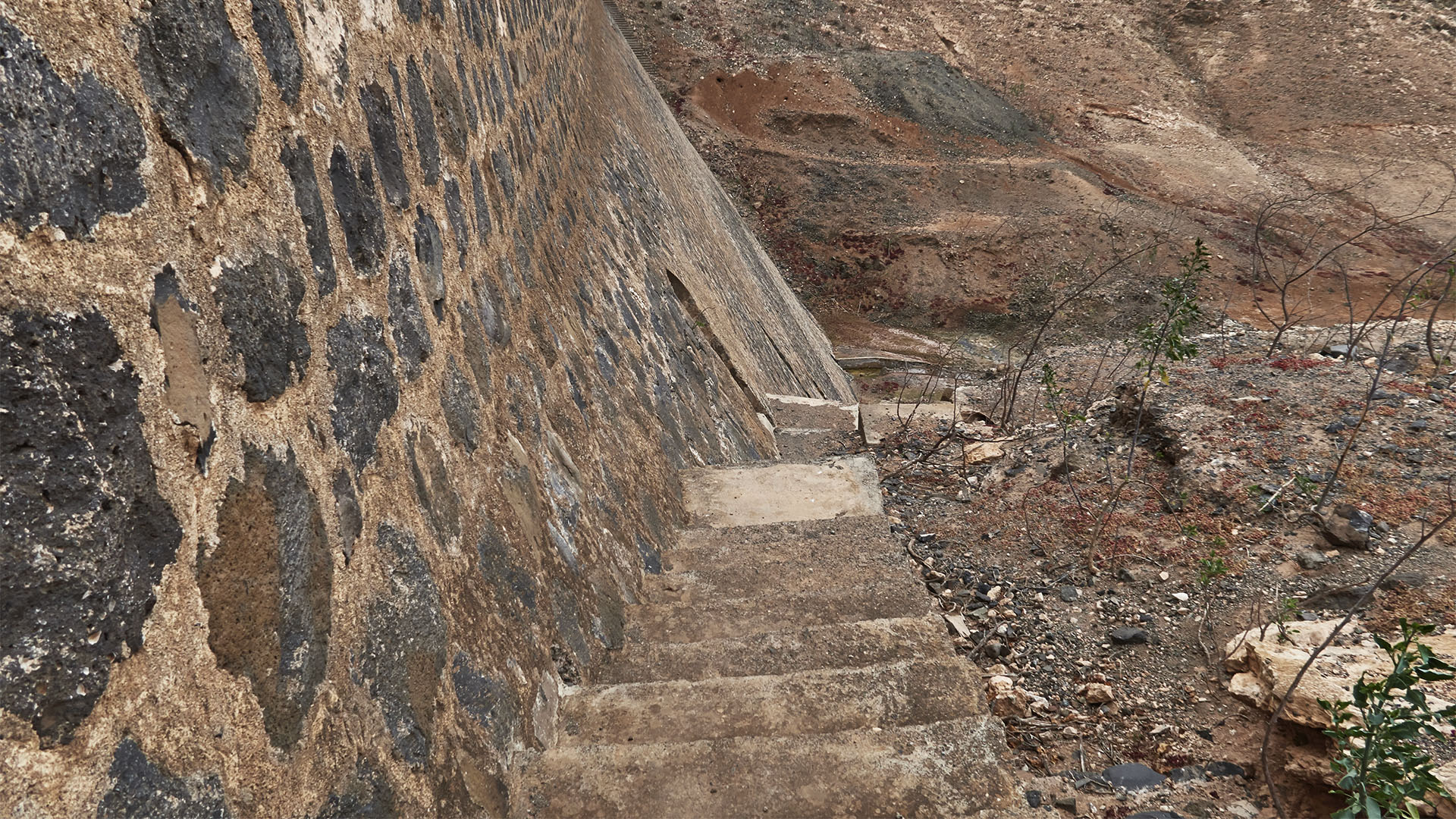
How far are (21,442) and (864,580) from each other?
2.37m

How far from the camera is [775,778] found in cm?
157

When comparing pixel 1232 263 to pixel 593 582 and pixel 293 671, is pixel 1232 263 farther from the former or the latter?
pixel 293 671

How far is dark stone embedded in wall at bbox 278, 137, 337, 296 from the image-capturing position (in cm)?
127

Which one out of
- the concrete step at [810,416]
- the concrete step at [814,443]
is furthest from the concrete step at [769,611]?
the concrete step at [810,416]

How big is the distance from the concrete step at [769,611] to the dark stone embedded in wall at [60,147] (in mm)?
1796

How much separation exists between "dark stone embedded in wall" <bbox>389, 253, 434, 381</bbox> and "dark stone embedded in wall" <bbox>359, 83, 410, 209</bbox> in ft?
0.48

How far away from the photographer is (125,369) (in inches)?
32.9

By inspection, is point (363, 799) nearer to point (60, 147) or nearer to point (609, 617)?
point (60, 147)

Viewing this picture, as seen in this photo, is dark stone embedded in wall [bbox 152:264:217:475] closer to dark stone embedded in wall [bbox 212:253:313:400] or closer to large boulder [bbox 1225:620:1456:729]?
dark stone embedded in wall [bbox 212:253:313:400]

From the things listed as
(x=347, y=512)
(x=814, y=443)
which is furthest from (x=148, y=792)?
(x=814, y=443)

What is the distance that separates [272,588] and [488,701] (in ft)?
2.09

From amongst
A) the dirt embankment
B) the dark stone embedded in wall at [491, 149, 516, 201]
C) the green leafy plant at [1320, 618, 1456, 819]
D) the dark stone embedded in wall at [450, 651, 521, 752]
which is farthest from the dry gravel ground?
the dirt embankment

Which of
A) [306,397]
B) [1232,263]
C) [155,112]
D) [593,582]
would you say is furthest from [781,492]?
[1232,263]

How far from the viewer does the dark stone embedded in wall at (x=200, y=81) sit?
0.97 meters
